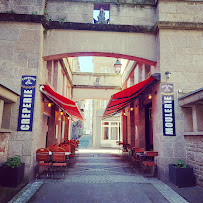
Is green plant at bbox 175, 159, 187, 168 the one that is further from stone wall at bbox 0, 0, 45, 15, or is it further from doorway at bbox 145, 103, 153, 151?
stone wall at bbox 0, 0, 45, 15

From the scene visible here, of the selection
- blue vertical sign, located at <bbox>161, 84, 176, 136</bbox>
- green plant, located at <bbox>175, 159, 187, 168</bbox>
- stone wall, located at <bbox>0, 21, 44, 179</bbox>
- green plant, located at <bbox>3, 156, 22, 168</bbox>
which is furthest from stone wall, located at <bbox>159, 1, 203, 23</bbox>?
green plant, located at <bbox>3, 156, 22, 168</bbox>

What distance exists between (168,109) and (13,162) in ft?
15.9

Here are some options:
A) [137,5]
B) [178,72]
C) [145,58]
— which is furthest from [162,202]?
[137,5]

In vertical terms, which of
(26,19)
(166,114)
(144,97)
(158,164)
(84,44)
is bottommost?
(158,164)

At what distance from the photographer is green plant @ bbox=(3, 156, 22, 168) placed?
4991 mm

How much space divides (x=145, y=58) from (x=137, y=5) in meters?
2.15

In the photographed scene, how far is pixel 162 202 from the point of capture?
4.05 meters

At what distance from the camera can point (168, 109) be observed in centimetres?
610

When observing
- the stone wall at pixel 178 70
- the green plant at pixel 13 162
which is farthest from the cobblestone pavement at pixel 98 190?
the stone wall at pixel 178 70

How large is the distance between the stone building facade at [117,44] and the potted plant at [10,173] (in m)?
0.53

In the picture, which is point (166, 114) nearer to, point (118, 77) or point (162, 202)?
point (162, 202)

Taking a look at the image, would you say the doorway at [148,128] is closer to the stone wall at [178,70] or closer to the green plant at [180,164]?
the stone wall at [178,70]

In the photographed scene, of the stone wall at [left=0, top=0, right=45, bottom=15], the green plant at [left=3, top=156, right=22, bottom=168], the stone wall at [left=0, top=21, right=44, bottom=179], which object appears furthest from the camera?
the stone wall at [left=0, top=0, right=45, bottom=15]

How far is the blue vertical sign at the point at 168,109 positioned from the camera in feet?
19.7
